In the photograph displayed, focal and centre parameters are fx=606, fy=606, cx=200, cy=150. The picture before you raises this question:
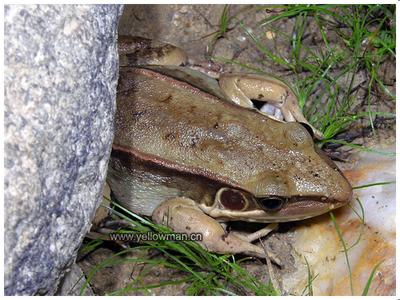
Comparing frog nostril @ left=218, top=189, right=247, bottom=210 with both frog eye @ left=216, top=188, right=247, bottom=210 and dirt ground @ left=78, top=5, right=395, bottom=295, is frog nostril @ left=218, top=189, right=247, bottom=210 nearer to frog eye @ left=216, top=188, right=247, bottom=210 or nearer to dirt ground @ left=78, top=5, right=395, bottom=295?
frog eye @ left=216, top=188, right=247, bottom=210

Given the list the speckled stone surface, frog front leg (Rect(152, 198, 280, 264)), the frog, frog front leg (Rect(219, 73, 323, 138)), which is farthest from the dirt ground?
the speckled stone surface

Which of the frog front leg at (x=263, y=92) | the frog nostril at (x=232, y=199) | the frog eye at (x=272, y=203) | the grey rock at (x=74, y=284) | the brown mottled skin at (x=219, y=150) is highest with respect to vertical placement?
the frog front leg at (x=263, y=92)

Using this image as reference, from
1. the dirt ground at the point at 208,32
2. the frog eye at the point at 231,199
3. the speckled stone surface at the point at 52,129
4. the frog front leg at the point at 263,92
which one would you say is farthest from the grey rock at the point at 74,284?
the dirt ground at the point at 208,32

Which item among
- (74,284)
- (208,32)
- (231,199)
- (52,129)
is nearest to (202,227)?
(231,199)

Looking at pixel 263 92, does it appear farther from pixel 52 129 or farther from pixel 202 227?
pixel 52 129

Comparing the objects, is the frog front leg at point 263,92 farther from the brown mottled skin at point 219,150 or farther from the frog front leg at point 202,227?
the frog front leg at point 202,227

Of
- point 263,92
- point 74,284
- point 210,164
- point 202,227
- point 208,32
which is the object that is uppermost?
point 208,32
